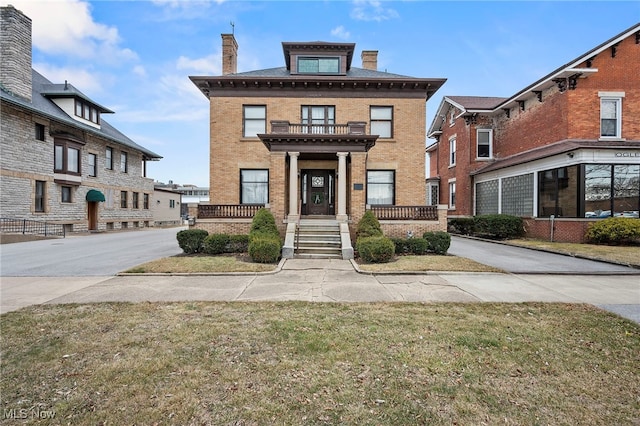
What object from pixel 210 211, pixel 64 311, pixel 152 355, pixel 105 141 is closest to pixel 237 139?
pixel 210 211

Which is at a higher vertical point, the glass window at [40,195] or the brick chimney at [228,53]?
the brick chimney at [228,53]

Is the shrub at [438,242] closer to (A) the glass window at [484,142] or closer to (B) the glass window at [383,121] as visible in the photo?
(B) the glass window at [383,121]

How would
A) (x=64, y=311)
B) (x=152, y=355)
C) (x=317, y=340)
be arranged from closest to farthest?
(x=152, y=355) < (x=317, y=340) < (x=64, y=311)

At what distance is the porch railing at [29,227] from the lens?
19.4 m

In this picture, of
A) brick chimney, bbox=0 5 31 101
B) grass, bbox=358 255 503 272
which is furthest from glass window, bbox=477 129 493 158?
brick chimney, bbox=0 5 31 101

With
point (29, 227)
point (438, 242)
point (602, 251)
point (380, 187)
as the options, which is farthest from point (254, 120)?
point (602, 251)

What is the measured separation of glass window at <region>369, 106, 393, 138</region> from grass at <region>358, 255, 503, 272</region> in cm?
901

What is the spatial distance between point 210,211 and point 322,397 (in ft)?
43.6

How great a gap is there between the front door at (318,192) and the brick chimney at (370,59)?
913 cm

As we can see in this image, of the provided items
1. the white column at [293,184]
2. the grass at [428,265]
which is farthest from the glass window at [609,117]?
the white column at [293,184]

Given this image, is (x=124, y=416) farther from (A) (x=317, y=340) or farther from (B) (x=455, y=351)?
(B) (x=455, y=351)

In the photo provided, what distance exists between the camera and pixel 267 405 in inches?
122

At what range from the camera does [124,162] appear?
32.2m

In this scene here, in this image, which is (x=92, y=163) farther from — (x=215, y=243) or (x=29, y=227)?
(x=215, y=243)
